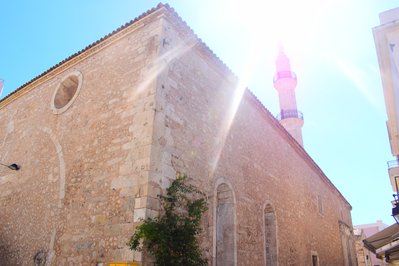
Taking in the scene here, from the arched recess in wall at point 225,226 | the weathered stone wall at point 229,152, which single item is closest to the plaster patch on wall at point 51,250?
the weathered stone wall at point 229,152

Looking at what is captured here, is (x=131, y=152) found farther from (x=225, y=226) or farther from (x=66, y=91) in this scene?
(x=66, y=91)

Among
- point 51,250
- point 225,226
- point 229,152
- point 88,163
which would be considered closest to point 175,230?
point 88,163

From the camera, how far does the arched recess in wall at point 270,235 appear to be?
851 centimetres

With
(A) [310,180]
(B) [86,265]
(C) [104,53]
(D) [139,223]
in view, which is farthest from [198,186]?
(A) [310,180]

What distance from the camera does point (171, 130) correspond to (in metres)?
5.85

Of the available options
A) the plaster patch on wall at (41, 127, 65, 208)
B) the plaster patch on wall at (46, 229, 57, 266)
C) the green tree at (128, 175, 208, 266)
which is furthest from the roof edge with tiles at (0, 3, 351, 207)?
the plaster patch on wall at (46, 229, 57, 266)

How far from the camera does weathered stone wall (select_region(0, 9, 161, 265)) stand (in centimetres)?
522

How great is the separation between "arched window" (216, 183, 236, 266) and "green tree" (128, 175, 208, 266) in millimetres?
1291

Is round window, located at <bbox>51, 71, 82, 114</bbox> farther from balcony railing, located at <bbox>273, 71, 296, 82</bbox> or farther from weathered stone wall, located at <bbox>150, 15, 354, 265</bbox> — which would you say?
balcony railing, located at <bbox>273, 71, 296, 82</bbox>

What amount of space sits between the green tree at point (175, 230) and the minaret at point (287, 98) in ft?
48.0

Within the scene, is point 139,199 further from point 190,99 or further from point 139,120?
point 190,99

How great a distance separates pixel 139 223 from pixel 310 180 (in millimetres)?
A: 10383

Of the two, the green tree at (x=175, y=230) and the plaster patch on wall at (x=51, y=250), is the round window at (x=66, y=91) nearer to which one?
the plaster patch on wall at (x=51, y=250)

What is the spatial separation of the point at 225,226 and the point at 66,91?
5.06 m
